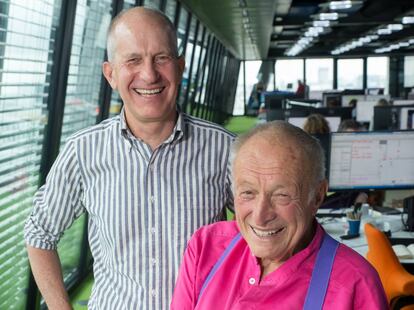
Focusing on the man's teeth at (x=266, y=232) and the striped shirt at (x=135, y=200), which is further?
the striped shirt at (x=135, y=200)

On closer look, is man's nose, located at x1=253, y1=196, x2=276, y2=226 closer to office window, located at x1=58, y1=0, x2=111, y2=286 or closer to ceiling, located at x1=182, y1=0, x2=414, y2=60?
office window, located at x1=58, y1=0, x2=111, y2=286

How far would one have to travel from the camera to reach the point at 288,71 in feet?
102

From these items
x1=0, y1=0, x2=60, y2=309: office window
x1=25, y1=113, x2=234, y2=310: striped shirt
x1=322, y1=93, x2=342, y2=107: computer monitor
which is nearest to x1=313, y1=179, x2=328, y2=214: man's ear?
x1=25, y1=113, x2=234, y2=310: striped shirt

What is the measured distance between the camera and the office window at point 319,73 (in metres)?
31.2

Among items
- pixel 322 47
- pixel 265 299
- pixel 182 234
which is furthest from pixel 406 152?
pixel 322 47

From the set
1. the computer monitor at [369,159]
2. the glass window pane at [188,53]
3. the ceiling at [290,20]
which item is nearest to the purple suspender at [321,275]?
the computer monitor at [369,159]

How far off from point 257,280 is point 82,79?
3669 mm

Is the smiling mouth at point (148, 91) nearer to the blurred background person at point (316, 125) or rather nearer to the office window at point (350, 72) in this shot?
the blurred background person at point (316, 125)

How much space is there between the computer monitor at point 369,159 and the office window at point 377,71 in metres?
28.0

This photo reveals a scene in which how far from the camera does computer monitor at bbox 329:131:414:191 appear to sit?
174 inches

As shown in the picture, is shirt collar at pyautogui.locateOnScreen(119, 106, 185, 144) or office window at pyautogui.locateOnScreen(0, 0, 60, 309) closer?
shirt collar at pyautogui.locateOnScreen(119, 106, 185, 144)

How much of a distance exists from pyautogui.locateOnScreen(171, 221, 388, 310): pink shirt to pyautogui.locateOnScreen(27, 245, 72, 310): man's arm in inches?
18.4

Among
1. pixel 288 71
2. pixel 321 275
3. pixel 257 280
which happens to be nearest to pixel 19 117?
pixel 257 280

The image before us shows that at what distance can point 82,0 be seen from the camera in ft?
15.4
